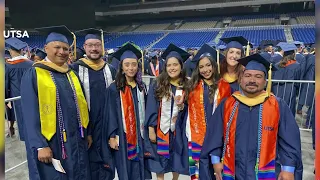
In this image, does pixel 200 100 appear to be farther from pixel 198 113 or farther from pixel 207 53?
pixel 207 53

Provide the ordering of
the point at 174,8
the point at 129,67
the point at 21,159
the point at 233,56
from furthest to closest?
the point at 174,8
the point at 21,159
the point at 233,56
the point at 129,67

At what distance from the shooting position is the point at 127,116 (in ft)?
8.82

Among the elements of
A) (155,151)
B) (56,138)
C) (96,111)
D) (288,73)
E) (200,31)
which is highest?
(200,31)

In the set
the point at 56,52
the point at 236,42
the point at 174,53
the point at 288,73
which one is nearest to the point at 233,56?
the point at 236,42

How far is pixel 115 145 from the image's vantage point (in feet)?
8.77

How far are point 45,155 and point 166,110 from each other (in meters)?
1.23

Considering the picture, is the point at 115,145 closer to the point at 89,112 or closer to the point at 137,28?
the point at 89,112

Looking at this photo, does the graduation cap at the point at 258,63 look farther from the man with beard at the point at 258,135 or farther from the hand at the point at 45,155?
the hand at the point at 45,155

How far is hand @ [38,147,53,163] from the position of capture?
2.08 meters

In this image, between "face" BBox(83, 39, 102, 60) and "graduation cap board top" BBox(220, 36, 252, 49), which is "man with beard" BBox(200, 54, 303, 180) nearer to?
"graduation cap board top" BBox(220, 36, 252, 49)

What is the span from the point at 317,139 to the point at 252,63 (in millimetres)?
1740

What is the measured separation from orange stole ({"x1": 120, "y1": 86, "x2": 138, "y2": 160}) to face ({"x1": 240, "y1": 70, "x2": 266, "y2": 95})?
1.19m

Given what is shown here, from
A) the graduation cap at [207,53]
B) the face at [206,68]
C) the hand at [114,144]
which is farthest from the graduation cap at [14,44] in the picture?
the face at [206,68]

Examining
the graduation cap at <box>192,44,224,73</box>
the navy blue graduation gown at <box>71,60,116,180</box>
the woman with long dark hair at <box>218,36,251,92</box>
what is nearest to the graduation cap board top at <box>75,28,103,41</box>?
the navy blue graduation gown at <box>71,60,116,180</box>
